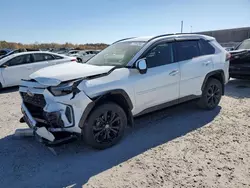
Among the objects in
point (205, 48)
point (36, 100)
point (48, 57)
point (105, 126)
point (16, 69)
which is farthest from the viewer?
point (48, 57)

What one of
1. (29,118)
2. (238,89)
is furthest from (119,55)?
(238,89)

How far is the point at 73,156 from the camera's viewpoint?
11.8ft

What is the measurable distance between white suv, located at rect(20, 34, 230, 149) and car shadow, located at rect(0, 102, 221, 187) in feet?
0.97

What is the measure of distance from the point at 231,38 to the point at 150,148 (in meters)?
34.2

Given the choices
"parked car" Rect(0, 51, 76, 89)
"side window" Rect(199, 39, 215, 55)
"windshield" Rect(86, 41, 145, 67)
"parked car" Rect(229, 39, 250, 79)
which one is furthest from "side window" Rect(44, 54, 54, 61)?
"parked car" Rect(229, 39, 250, 79)

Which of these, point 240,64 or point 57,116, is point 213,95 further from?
point 57,116

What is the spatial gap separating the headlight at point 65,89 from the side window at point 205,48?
316cm

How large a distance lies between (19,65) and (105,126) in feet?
22.6

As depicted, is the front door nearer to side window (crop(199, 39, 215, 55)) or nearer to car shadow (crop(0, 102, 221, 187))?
car shadow (crop(0, 102, 221, 187))

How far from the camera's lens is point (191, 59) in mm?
4848

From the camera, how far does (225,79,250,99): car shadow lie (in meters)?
6.99

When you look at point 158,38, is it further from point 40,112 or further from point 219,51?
point 40,112

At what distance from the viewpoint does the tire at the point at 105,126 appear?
3498mm

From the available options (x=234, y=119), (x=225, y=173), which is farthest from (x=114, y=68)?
(x=234, y=119)
